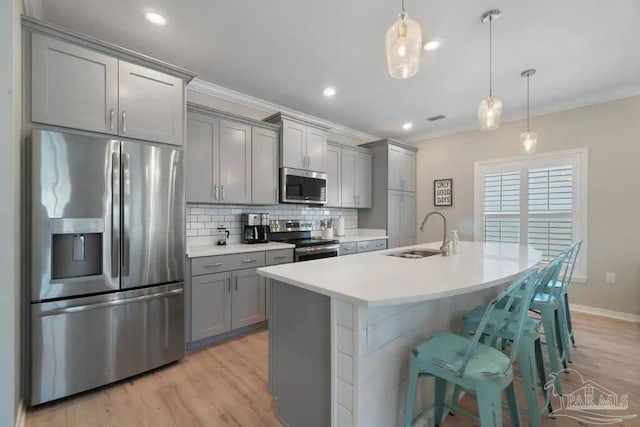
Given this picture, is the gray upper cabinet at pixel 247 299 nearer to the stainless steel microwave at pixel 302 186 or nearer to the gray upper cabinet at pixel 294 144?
the stainless steel microwave at pixel 302 186

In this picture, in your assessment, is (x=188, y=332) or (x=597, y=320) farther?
(x=597, y=320)

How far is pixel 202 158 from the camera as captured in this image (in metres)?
2.98

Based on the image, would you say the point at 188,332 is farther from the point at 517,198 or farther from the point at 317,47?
the point at 517,198

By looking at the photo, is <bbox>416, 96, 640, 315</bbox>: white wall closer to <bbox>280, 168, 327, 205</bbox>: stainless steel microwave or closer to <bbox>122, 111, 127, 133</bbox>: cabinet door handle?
<bbox>280, 168, 327, 205</bbox>: stainless steel microwave

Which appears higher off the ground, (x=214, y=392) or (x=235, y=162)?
(x=235, y=162)

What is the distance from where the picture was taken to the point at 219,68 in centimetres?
292

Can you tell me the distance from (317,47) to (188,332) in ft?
9.15

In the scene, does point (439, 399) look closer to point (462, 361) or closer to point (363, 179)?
point (462, 361)

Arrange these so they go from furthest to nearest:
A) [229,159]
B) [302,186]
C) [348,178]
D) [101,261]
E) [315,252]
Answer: [348,178] < [302,186] < [315,252] < [229,159] < [101,261]

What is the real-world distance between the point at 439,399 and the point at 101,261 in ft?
7.65

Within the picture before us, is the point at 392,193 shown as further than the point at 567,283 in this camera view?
Yes

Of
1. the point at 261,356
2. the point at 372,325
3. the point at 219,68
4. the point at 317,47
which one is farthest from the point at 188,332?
the point at 317,47

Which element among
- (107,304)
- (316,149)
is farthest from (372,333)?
(316,149)

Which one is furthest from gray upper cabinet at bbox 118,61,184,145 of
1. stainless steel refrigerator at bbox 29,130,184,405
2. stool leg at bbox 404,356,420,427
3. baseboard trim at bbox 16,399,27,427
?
stool leg at bbox 404,356,420,427
